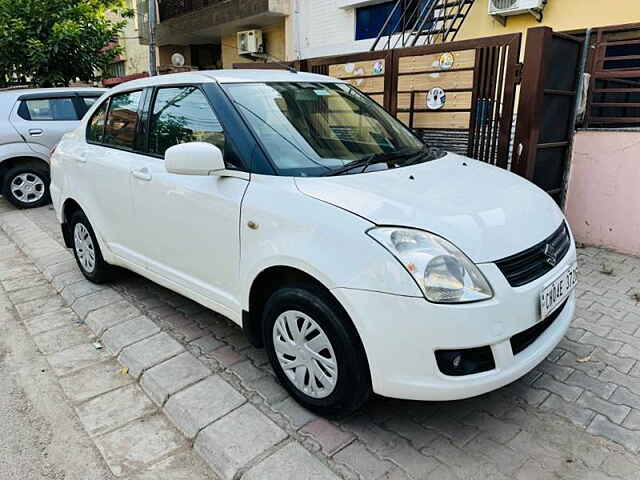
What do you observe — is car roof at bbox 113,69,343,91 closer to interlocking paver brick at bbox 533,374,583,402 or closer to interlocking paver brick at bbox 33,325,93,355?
interlocking paver brick at bbox 33,325,93,355

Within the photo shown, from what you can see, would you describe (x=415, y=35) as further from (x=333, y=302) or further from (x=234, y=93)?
(x=333, y=302)

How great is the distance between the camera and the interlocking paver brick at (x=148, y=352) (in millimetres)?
2961

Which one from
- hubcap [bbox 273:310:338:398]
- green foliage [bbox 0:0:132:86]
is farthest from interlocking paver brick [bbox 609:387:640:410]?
green foliage [bbox 0:0:132:86]

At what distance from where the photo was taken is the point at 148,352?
3092 mm

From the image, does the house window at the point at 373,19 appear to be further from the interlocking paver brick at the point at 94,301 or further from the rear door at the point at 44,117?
the interlocking paver brick at the point at 94,301

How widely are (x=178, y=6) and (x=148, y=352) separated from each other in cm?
1375

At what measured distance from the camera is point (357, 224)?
208 centimetres

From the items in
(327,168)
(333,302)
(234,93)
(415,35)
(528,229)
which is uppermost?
(415,35)

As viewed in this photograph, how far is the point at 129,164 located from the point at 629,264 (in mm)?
4429

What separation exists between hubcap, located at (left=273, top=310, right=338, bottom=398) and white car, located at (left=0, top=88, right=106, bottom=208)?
6.84 meters

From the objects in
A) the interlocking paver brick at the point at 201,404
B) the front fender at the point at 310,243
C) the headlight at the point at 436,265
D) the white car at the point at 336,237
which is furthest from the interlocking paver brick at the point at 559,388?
the interlocking paver brick at the point at 201,404

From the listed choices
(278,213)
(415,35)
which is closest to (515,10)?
(415,35)

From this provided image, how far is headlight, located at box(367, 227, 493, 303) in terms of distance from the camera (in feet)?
6.43

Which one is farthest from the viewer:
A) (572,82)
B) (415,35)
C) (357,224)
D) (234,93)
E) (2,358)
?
(415,35)
